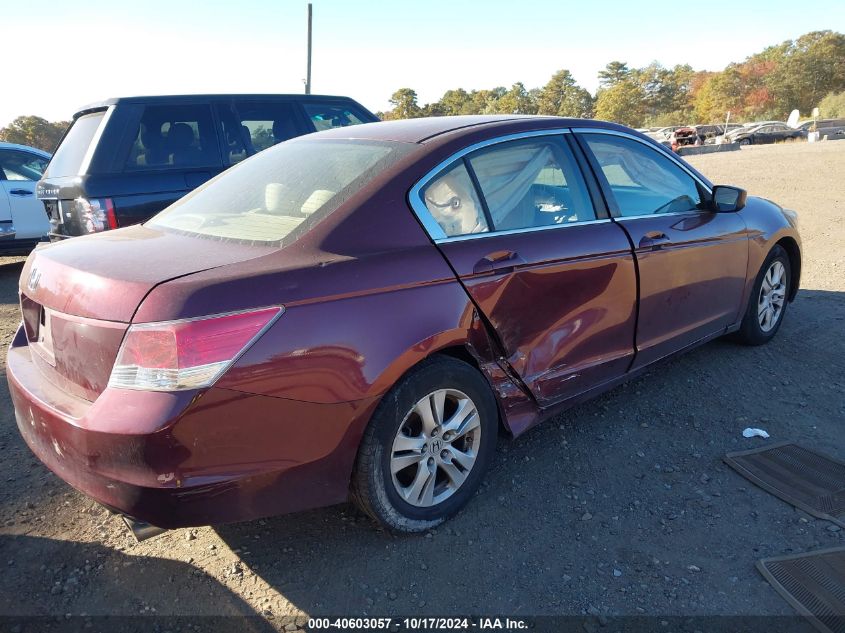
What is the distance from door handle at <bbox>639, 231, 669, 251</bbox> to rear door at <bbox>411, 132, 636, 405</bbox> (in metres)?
0.17

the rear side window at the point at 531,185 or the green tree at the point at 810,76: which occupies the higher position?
the green tree at the point at 810,76

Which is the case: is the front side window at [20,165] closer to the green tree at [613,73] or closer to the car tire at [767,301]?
the car tire at [767,301]

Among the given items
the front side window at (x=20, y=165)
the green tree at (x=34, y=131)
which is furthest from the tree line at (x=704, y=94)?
the front side window at (x=20, y=165)

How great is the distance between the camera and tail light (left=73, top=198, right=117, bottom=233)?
5.24 metres

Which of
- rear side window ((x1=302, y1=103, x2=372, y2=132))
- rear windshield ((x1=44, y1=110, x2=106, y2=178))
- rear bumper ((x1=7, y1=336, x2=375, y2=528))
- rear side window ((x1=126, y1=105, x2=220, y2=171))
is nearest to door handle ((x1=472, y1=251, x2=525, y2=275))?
rear bumper ((x1=7, y1=336, x2=375, y2=528))

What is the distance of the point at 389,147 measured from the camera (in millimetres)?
2863

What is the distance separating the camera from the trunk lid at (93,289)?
2104 millimetres

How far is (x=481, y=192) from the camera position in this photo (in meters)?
2.90

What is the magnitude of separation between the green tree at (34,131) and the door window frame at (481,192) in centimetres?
3605

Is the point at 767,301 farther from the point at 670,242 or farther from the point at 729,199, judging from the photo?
the point at 670,242

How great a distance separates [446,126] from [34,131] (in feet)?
127

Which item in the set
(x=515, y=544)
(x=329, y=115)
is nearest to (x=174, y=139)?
(x=329, y=115)

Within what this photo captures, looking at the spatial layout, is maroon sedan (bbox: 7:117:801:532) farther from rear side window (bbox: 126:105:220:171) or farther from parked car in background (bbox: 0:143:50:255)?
parked car in background (bbox: 0:143:50:255)

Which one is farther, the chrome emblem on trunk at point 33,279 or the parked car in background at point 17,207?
the parked car in background at point 17,207
